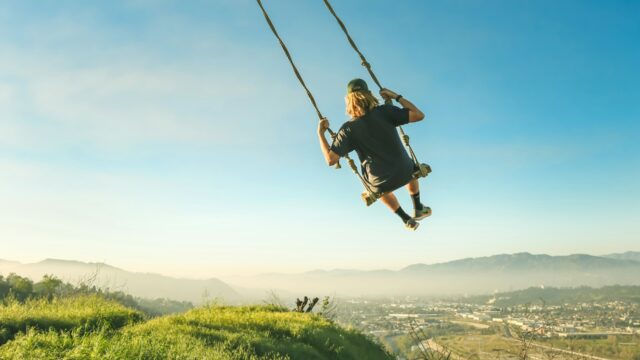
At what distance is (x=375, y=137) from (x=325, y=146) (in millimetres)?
862

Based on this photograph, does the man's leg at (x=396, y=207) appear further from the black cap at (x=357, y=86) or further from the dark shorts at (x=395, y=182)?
the black cap at (x=357, y=86)

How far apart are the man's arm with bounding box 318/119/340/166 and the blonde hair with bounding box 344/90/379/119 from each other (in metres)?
0.52

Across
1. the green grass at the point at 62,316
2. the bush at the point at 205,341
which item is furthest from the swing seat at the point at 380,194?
the green grass at the point at 62,316

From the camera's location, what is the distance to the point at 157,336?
690cm

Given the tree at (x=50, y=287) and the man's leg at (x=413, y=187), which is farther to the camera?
the tree at (x=50, y=287)

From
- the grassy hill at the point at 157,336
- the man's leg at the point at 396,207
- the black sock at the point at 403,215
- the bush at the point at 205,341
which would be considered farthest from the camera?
the black sock at the point at 403,215

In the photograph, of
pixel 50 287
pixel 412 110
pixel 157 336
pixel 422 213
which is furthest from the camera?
pixel 50 287

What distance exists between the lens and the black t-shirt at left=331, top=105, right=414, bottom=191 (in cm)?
669

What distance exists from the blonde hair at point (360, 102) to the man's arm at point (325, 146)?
52 cm

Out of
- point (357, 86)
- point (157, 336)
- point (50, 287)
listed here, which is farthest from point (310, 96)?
point (50, 287)

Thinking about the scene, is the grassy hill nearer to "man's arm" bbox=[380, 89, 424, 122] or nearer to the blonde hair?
the blonde hair

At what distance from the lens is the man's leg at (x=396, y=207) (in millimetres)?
7508

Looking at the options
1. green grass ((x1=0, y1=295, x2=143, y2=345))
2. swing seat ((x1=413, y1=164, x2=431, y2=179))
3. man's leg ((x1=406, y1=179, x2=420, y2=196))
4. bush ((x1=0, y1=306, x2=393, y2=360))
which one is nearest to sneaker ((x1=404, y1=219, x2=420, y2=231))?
man's leg ((x1=406, y1=179, x2=420, y2=196))

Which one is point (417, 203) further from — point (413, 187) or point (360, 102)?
point (360, 102)
